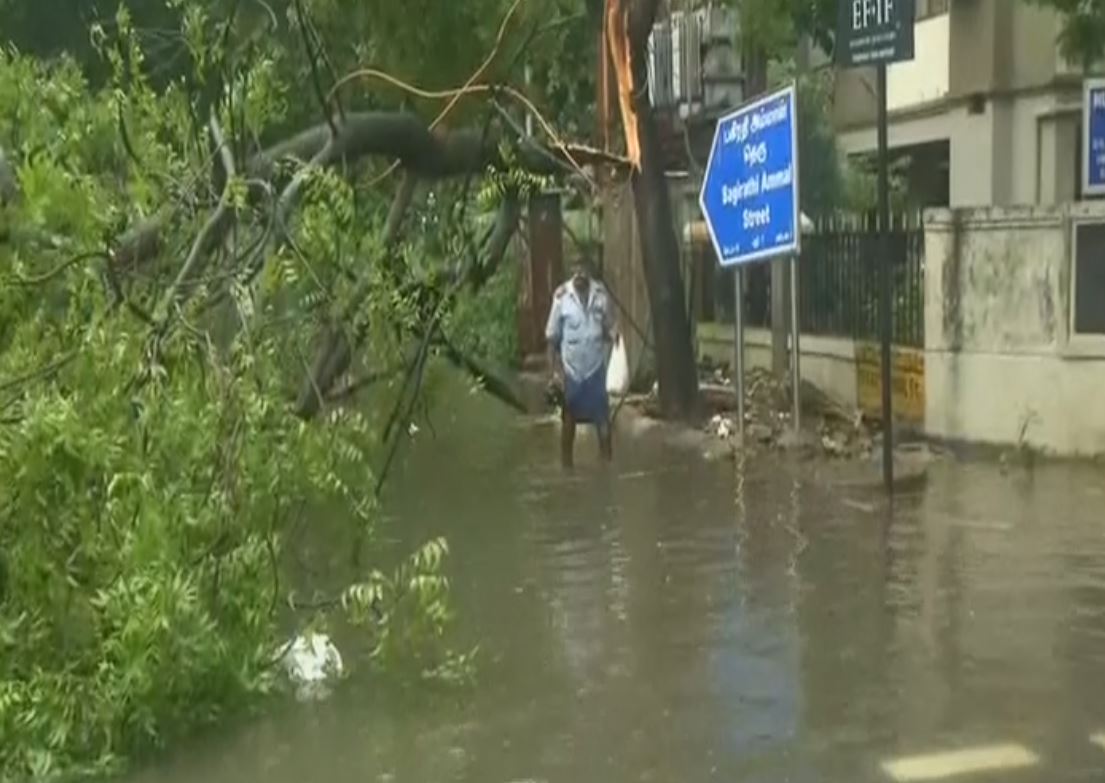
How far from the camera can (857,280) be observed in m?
17.6

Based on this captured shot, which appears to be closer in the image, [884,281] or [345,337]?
[345,337]

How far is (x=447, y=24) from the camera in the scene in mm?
15086

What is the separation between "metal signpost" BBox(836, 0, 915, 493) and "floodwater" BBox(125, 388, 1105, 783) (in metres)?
0.92

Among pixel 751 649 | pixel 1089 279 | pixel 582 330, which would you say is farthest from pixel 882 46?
pixel 751 649

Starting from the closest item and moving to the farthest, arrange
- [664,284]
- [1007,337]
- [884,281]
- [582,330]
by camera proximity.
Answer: [884,281], [1007,337], [582,330], [664,284]

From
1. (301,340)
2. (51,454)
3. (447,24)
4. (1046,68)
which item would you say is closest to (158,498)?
(51,454)

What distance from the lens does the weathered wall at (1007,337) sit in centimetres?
1418

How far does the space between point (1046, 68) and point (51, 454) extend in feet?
46.9

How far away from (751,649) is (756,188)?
22.1 ft

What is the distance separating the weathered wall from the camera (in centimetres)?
1418

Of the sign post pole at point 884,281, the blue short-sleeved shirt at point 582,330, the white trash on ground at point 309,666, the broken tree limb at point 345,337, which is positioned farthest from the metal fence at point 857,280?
the white trash on ground at point 309,666

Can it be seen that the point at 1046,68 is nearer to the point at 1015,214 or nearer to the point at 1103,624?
the point at 1015,214

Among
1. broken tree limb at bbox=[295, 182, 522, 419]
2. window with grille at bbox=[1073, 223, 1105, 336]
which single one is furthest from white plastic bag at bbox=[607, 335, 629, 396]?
broken tree limb at bbox=[295, 182, 522, 419]

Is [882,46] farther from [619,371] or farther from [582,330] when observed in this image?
[619,371]
